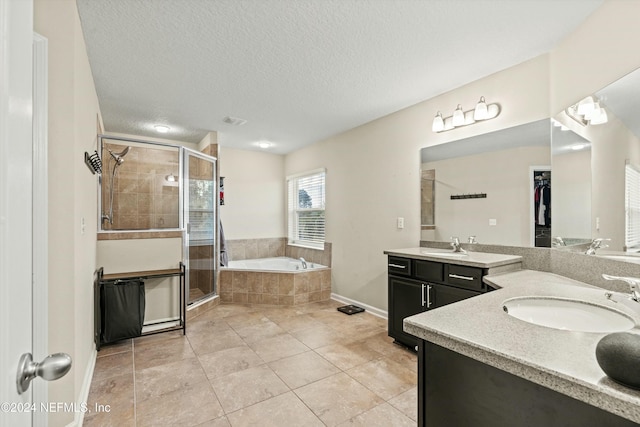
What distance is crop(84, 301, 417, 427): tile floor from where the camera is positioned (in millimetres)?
1862

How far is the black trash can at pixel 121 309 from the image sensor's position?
8.87ft

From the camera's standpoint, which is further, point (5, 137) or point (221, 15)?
point (221, 15)

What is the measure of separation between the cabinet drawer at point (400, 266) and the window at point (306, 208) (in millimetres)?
1999

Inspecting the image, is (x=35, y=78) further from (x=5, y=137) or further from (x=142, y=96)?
(x=142, y=96)

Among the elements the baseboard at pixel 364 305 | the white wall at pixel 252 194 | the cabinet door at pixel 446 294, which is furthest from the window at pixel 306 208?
the cabinet door at pixel 446 294

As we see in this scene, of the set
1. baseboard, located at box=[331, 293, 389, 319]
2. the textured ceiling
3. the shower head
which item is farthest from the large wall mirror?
the shower head

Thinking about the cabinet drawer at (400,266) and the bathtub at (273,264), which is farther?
the bathtub at (273,264)

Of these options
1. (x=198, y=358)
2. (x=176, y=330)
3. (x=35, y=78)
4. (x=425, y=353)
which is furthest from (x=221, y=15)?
(x=176, y=330)

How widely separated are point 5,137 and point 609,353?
50.2 inches

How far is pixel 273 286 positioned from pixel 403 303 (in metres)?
1.96

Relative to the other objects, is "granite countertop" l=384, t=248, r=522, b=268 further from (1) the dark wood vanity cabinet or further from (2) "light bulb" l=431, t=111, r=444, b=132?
(2) "light bulb" l=431, t=111, r=444, b=132

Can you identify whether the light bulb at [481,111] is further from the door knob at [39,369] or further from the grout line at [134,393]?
the grout line at [134,393]

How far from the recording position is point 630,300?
1104 millimetres

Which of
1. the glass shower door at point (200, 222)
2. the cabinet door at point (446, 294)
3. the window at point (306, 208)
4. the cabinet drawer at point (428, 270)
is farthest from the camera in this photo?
the window at point (306, 208)
